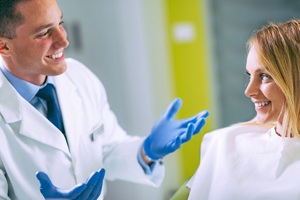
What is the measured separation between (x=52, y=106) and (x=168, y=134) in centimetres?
39

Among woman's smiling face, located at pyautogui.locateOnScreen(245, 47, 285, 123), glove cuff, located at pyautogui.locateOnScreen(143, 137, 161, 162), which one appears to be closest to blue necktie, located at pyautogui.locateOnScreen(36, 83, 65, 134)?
glove cuff, located at pyautogui.locateOnScreen(143, 137, 161, 162)

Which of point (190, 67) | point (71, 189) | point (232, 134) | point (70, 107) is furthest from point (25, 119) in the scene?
point (190, 67)

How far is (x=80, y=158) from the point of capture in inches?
65.4

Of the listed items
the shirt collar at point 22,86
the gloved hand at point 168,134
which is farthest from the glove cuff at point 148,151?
the shirt collar at point 22,86

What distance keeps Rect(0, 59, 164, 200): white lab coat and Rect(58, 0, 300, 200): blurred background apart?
4.72ft

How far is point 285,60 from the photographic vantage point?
54.6 inches

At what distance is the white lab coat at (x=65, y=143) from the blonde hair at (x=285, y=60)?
60cm

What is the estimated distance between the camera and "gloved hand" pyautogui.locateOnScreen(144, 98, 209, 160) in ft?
5.35

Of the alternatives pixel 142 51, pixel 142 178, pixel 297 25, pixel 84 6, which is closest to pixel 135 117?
pixel 142 51

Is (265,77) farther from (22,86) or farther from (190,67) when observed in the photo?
(190,67)

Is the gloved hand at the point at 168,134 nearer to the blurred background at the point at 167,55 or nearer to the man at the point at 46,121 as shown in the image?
the man at the point at 46,121

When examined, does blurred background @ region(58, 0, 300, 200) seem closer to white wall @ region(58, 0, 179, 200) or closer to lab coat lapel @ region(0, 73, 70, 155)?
white wall @ region(58, 0, 179, 200)

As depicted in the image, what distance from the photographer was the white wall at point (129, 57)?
343 cm

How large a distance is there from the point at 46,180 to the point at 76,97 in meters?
0.48
